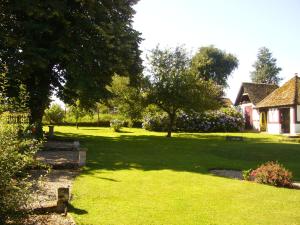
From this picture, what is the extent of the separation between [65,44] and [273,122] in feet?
88.4

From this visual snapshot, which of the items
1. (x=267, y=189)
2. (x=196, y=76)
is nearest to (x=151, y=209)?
(x=267, y=189)

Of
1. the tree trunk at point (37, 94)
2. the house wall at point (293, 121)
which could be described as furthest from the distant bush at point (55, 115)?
the house wall at point (293, 121)

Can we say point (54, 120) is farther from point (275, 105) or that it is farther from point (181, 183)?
point (181, 183)

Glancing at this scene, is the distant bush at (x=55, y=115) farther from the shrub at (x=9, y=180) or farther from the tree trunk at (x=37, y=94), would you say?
the shrub at (x=9, y=180)

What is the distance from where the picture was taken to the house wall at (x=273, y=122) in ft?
136

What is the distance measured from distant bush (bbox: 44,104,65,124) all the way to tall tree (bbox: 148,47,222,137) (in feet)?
60.6

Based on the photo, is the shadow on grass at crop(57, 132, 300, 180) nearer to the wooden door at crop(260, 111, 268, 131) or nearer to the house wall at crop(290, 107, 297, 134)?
the house wall at crop(290, 107, 297, 134)

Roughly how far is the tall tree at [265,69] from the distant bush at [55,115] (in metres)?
64.8

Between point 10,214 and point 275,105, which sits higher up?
point 275,105

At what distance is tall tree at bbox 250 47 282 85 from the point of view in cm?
9925

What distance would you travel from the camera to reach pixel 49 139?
27062 mm

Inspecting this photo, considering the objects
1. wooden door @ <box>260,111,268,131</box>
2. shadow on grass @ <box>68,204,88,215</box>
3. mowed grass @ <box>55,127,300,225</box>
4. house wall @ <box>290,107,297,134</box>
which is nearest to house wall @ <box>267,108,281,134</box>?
wooden door @ <box>260,111,268,131</box>

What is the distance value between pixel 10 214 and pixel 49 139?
63.6ft

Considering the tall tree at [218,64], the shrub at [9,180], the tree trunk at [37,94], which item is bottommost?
the shrub at [9,180]
